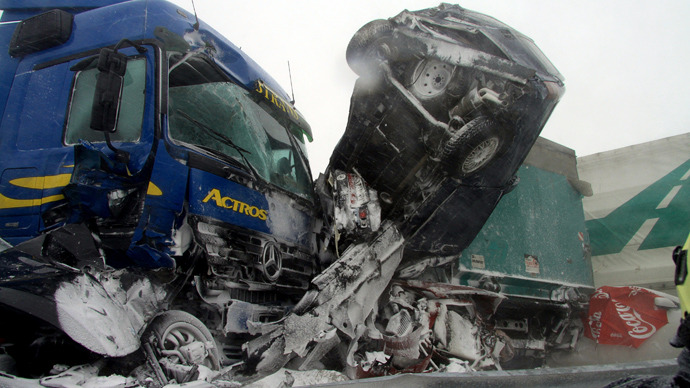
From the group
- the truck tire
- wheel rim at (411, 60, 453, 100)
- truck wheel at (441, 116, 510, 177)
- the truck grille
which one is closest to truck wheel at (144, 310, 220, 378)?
the truck tire

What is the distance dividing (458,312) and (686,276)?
2.67 meters

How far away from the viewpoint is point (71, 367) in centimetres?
208

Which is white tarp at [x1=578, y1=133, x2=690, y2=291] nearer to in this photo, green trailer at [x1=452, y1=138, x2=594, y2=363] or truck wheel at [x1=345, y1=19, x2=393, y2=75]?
green trailer at [x1=452, y1=138, x2=594, y2=363]

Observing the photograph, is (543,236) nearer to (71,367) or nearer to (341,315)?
(341,315)

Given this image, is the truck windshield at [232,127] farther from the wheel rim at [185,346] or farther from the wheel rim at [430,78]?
the wheel rim at [430,78]

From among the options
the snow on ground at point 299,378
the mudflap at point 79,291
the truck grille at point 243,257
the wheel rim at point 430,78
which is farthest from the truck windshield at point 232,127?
the snow on ground at point 299,378

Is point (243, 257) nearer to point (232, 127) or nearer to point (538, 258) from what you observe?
point (232, 127)

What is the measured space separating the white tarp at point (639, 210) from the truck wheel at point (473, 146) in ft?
12.3

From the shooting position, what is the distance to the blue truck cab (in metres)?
2.61

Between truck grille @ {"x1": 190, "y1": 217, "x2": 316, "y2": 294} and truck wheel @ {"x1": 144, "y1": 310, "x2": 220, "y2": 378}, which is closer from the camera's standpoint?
truck wheel @ {"x1": 144, "y1": 310, "x2": 220, "y2": 378}

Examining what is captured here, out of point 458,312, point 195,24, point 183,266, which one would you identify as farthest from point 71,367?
point 458,312

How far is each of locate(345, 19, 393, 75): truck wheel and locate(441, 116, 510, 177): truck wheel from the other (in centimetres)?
92

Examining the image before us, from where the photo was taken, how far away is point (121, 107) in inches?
112

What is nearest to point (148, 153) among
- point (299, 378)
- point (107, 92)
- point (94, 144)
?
point (94, 144)
